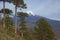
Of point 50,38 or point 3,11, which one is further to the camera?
point 50,38

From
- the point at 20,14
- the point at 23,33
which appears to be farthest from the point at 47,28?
the point at 20,14

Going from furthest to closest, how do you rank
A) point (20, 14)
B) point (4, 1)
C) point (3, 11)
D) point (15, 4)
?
point (20, 14)
point (15, 4)
point (3, 11)
point (4, 1)

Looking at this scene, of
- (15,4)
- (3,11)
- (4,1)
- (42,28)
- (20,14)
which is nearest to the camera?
(4,1)

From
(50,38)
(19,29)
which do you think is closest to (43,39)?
(50,38)

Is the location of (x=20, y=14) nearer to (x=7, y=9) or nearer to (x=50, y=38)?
(x=7, y=9)

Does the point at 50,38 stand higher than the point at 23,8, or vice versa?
the point at 23,8

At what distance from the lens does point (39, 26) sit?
65.9 metres

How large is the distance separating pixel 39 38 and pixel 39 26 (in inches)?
141

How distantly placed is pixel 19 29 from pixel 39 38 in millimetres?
6003

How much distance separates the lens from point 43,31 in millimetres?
65375

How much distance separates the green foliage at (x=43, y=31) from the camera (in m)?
64.8

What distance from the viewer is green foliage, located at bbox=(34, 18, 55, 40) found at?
64.8m

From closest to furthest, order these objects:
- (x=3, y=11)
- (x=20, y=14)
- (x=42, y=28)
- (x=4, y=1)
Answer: (x=4, y=1) < (x=3, y=11) < (x=20, y=14) < (x=42, y=28)

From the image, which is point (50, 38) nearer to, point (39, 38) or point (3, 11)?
point (39, 38)
